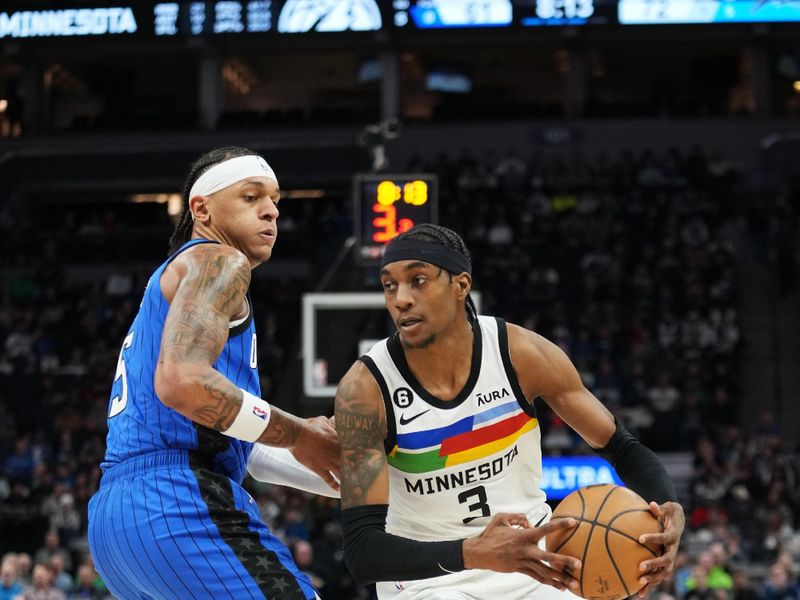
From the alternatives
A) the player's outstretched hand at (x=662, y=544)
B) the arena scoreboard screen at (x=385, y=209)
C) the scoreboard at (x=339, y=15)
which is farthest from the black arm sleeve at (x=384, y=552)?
the scoreboard at (x=339, y=15)

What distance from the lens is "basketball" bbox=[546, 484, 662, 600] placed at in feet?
13.4

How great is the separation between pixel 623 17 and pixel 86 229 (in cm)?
1128

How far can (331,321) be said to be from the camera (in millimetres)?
14125

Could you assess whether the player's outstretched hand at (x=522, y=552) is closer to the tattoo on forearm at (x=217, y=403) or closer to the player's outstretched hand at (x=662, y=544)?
the player's outstretched hand at (x=662, y=544)

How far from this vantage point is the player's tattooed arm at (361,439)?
439 cm

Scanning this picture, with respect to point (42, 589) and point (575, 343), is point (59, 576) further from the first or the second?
point (575, 343)

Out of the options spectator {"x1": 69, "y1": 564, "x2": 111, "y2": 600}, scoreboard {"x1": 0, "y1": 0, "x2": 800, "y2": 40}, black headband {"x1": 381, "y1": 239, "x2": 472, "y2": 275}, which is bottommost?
spectator {"x1": 69, "y1": 564, "x2": 111, "y2": 600}

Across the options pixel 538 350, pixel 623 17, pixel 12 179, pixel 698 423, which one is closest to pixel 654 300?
pixel 698 423

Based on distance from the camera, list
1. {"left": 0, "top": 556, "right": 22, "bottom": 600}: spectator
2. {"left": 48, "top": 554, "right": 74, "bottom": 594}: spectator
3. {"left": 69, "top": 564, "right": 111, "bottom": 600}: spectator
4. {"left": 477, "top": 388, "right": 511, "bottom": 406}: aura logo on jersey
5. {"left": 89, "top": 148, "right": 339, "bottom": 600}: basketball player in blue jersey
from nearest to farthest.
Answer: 1. {"left": 89, "top": 148, "right": 339, "bottom": 600}: basketball player in blue jersey
2. {"left": 477, "top": 388, "right": 511, "bottom": 406}: aura logo on jersey
3. {"left": 0, "top": 556, "right": 22, "bottom": 600}: spectator
4. {"left": 48, "top": 554, "right": 74, "bottom": 594}: spectator
5. {"left": 69, "top": 564, "right": 111, "bottom": 600}: spectator

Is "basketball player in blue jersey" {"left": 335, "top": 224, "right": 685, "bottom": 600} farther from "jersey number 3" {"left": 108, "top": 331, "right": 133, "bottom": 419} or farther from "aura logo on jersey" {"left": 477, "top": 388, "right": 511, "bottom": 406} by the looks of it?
"jersey number 3" {"left": 108, "top": 331, "right": 133, "bottom": 419}

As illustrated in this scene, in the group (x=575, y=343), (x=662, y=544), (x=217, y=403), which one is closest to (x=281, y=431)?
(x=217, y=403)

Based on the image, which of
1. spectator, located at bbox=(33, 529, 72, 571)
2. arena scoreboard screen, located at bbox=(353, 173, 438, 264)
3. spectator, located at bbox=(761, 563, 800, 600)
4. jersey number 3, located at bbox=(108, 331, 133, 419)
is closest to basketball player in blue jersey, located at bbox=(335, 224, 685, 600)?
jersey number 3, located at bbox=(108, 331, 133, 419)

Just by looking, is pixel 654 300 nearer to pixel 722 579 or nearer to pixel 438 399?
pixel 722 579

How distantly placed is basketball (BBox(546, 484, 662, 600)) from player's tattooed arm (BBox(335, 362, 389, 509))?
2.06 feet
